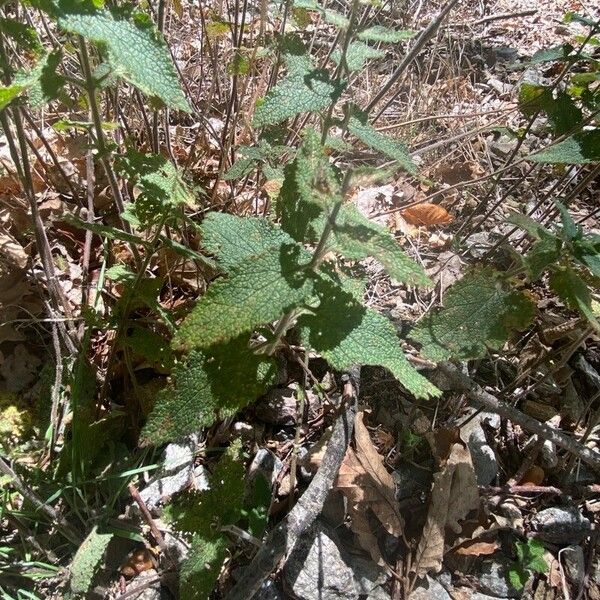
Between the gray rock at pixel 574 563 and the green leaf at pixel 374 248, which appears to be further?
the gray rock at pixel 574 563

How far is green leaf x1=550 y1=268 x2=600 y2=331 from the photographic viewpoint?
1.27 metres

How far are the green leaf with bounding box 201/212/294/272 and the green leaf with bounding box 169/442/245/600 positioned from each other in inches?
21.1

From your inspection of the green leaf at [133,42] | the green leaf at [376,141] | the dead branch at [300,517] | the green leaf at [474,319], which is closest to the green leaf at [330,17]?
the green leaf at [376,141]

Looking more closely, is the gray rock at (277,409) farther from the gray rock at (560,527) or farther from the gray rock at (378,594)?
the gray rock at (560,527)

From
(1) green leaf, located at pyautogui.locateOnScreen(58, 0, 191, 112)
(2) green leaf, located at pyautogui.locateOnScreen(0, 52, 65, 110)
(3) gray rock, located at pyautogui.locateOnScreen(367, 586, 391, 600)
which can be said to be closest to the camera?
(1) green leaf, located at pyautogui.locateOnScreen(58, 0, 191, 112)

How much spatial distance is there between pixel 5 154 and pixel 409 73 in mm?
1978

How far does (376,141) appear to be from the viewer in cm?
137

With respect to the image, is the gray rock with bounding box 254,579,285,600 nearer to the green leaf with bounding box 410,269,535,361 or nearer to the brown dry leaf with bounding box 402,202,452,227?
the green leaf with bounding box 410,269,535,361

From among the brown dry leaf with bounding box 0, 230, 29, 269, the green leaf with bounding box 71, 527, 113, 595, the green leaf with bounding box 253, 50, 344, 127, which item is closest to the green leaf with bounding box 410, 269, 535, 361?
the green leaf with bounding box 253, 50, 344, 127

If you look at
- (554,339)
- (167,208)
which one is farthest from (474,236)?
(167,208)

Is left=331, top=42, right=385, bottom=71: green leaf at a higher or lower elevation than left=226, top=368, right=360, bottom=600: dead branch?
higher

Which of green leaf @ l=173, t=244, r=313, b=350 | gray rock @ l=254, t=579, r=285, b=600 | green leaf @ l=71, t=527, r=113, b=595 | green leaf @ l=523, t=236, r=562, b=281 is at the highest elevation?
green leaf @ l=173, t=244, r=313, b=350

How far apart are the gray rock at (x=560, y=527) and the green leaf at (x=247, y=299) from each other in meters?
1.10

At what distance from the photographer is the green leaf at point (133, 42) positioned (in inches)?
38.3
